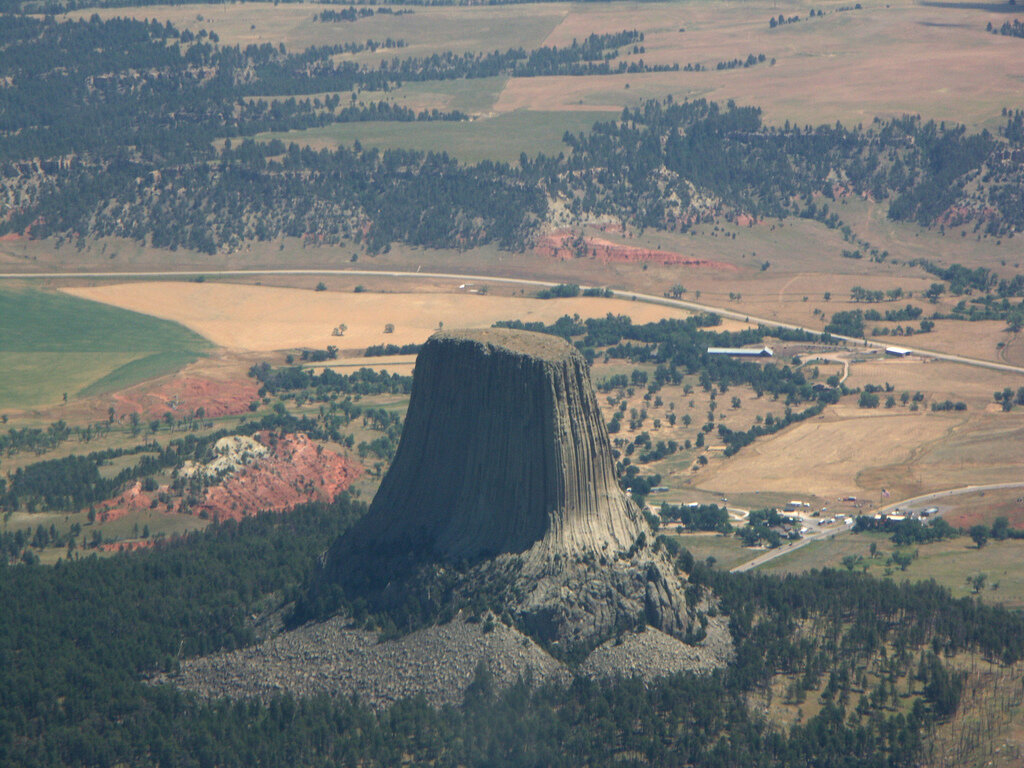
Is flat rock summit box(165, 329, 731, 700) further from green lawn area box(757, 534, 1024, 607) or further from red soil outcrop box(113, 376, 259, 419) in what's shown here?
red soil outcrop box(113, 376, 259, 419)

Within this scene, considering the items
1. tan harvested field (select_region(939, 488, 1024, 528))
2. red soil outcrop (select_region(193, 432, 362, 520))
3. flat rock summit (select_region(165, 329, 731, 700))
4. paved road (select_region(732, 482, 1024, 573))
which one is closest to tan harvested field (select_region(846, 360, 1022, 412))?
paved road (select_region(732, 482, 1024, 573))

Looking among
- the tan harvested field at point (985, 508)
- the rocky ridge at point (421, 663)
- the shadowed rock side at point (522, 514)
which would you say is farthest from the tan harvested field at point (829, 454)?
the rocky ridge at point (421, 663)

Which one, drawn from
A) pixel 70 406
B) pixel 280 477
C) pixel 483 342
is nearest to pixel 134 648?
pixel 483 342

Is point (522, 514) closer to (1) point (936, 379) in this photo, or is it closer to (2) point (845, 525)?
(2) point (845, 525)

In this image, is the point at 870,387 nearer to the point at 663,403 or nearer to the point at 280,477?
the point at 663,403

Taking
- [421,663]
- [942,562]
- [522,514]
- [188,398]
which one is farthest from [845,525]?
[188,398]

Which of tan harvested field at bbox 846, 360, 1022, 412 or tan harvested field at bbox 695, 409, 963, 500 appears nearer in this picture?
tan harvested field at bbox 695, 409, 963, 500

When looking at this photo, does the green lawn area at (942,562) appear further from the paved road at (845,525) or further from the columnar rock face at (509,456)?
the columnar rock face at (509,456)
